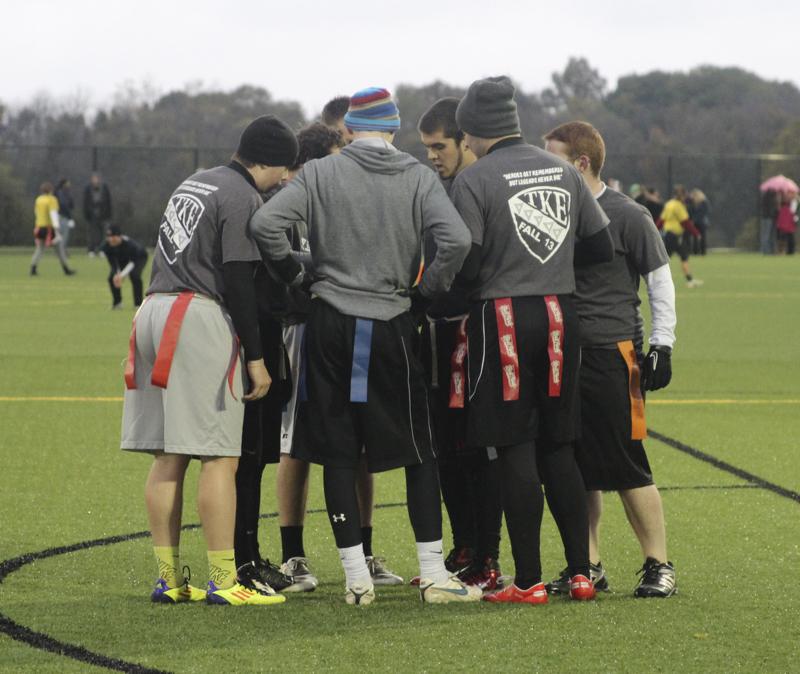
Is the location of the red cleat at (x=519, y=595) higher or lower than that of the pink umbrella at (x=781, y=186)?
higher

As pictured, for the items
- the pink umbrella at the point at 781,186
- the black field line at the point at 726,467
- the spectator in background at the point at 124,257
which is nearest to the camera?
the black field line at the point at 726,467

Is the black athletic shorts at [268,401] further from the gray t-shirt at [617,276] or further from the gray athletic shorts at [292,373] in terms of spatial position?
the gray t-shirt at [617,276]

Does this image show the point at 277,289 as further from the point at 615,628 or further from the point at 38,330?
the point at 38,330

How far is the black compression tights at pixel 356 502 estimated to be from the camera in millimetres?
5707

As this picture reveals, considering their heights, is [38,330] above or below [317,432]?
below

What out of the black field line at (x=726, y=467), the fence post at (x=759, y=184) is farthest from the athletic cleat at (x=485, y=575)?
the fence post at (x=759, y=184)

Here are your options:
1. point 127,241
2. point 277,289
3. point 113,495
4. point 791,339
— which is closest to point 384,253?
point 277,289

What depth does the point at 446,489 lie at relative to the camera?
6391mm

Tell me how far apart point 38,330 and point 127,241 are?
2.84 m

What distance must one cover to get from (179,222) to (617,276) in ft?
5.64

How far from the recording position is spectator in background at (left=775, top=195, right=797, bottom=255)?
45.6 m

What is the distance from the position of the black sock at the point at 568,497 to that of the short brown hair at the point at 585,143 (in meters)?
1.17

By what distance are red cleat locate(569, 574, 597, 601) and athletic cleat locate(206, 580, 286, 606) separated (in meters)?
1.13

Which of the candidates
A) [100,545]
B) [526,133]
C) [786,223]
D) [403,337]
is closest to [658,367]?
[403,337]
